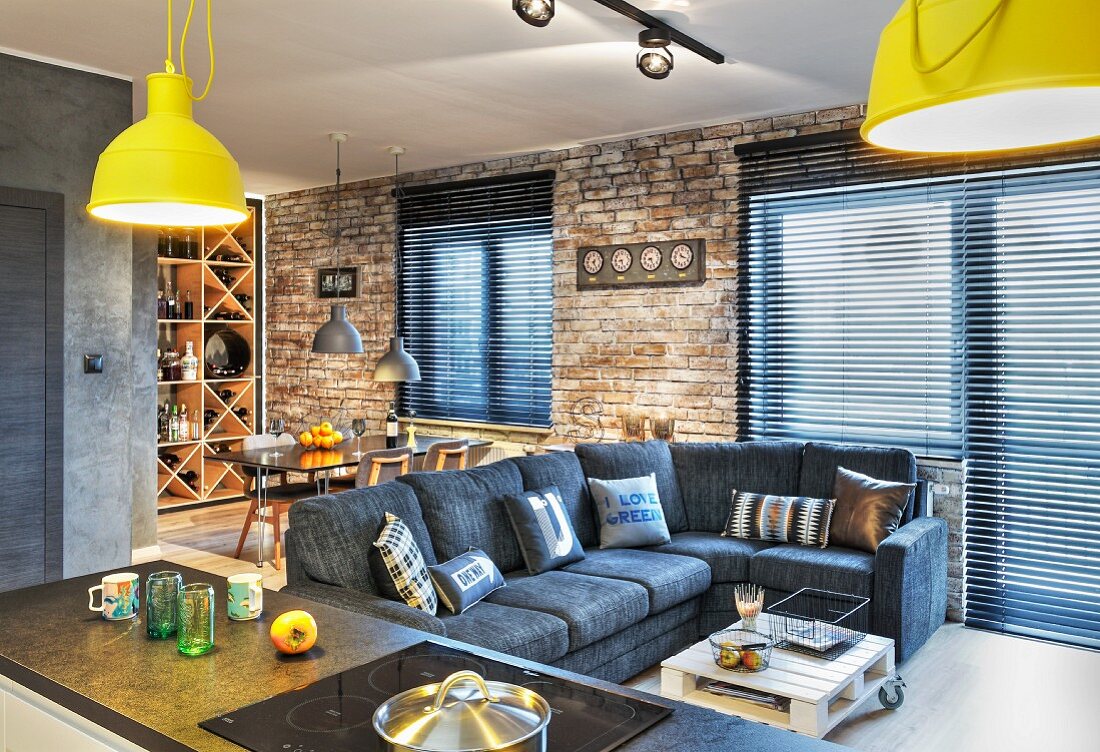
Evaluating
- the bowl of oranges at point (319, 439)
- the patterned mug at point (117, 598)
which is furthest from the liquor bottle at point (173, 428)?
the patterned mug at point (117, 598)

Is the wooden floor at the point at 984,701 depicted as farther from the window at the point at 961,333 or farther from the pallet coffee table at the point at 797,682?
the window at the point at 961,333

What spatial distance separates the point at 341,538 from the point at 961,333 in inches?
134

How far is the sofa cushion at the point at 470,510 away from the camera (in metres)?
3.79

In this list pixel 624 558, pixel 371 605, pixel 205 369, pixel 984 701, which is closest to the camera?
pixel 371 605

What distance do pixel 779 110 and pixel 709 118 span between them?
420mm

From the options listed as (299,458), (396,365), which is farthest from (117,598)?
(396,365)

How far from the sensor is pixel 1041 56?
0.90 metres

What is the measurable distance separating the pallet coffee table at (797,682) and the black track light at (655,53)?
2.42 m

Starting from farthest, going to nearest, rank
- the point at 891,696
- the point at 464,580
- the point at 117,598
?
the point at 891,696, the point at 464,580, the point at 117,598

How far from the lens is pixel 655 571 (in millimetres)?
4086

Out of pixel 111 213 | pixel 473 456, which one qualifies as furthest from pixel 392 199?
pixel 111 213

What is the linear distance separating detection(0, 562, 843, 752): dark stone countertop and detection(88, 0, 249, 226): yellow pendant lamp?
865mm

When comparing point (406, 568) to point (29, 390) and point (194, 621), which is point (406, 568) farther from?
point (29, 390)

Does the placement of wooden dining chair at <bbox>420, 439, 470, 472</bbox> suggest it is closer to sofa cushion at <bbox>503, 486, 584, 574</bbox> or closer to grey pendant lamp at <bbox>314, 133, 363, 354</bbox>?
grey pendant lamp at <bbox>314, 133, 363, 354</bbox>
